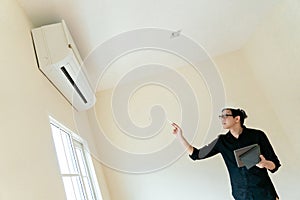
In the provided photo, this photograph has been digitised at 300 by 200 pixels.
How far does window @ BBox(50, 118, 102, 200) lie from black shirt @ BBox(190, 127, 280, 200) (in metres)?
1.32

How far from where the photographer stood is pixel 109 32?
258 centimetres

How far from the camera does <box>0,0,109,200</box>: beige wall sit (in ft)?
3.65

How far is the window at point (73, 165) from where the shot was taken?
216 centimetres

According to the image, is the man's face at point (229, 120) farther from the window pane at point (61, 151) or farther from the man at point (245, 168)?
the window pane at point (61, 151)

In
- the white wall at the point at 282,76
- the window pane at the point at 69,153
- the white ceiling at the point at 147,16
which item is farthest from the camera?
the white wall at the point at 282,76

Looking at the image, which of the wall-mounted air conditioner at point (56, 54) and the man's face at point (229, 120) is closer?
the wall-mounted air conditioner at point (56, 54)

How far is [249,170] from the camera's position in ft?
7.69

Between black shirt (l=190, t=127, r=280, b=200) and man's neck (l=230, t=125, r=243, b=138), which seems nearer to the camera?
black shirt (l=190, t=127, r=280, b=200)

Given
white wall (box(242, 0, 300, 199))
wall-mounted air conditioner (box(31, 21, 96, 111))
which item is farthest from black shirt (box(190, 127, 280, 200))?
wall-mounted air conditioner (box(31, 21, 96, 111))

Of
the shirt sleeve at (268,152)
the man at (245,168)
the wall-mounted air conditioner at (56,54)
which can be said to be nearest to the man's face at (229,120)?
the man at (245,168)

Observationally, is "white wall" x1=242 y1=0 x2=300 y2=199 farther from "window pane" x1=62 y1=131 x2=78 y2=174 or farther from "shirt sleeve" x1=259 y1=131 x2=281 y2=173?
"window pane" x1=62 y1=131 x2=78 y2=174

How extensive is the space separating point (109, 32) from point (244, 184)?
5.80 ft

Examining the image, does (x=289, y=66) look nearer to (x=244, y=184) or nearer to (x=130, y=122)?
(x=244, y=184)

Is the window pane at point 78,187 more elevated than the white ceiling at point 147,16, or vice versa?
the white ceiling at point 147,16
